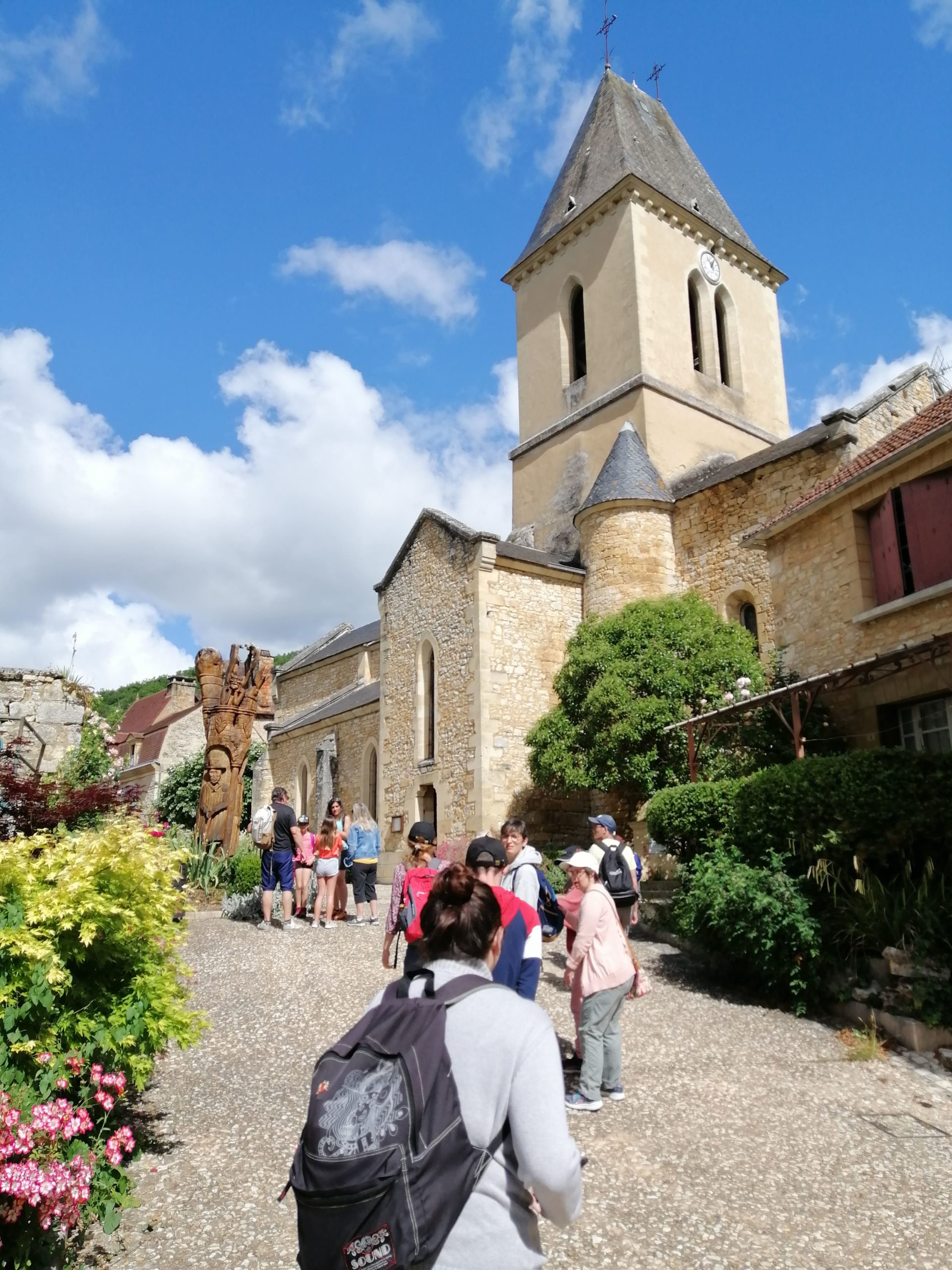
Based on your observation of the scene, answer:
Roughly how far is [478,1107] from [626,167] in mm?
24278

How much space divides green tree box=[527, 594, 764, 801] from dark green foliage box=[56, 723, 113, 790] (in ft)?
24.3

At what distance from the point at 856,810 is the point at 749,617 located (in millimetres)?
9133

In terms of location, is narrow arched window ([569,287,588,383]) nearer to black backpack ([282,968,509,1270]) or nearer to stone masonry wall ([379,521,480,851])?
stone masonry wall ([379,521,480,851])

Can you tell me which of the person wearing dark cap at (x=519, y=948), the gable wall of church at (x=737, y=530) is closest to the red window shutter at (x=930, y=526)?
the gable wall of church at (x=737, y=530)

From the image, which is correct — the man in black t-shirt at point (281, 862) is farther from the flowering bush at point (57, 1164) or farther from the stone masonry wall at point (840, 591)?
the stone masonry wall at point (840, 591)

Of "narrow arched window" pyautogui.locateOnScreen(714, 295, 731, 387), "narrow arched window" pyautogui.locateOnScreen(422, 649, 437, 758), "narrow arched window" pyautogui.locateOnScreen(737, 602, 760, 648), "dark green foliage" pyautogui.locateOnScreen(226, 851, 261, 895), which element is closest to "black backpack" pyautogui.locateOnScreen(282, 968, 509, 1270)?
"dark green foliage" pyautogui.locateOnScreen(226, 851, 261, 895)

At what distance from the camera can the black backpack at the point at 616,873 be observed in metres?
7.36

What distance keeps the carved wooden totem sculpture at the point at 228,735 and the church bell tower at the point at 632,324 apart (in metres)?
9.51

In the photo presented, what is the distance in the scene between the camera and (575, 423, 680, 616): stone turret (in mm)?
17047

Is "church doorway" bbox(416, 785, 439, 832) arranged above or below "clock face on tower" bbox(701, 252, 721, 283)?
below

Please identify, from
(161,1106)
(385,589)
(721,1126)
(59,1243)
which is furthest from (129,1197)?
(385,589)

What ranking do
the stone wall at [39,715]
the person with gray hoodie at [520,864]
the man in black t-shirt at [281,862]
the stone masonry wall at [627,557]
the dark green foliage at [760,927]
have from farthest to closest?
the stone masonry wall at [627,557]
the man in black t-shirt at [281,862]
the stone wall at [39,715]
the dark green foliage at [760,927]
the person with gray hoodie at [520,864]

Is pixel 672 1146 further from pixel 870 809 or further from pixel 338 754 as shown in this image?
pixel 338 754

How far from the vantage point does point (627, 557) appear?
17.2 metres
